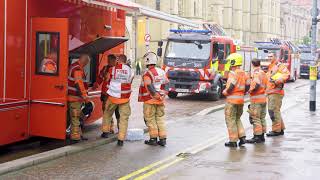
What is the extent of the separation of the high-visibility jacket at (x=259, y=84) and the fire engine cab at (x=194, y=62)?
10.6 metres

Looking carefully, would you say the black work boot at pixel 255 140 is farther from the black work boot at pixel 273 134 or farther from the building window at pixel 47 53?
the building window at pixel 47 53

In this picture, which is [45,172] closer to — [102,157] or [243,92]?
[102,157]

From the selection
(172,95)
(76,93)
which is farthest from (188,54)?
(76,93)

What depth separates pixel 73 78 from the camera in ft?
34.1

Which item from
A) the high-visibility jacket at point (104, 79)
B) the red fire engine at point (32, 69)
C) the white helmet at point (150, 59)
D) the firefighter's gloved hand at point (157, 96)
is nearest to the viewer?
the red fire engine at point (32, 69)

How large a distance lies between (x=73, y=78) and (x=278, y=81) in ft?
14.4

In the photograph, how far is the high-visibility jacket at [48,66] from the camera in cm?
982

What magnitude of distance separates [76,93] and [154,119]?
1.54 meters

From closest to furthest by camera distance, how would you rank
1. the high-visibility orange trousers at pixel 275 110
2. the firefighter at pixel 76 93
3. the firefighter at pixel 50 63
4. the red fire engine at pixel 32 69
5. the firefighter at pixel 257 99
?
the red fire engine at pixel 32 69 → the firefighter at pixel 50 63 → the firefighter at pixel 76 93 → the firefighter at pixel 257 99 → the high-visibility orange trousers at pixel 275 110

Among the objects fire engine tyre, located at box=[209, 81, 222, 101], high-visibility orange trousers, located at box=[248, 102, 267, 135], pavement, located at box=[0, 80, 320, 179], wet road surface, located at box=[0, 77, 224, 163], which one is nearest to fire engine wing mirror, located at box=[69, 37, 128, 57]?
wet road surface, located at box=[0, 77, 224, 163]

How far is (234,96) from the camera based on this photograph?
10578mm

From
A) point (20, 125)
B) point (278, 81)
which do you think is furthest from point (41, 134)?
point (278, 81)

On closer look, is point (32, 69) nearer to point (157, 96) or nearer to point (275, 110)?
point (157, 96)

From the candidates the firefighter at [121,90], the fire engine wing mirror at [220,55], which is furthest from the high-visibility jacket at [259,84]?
the fire engine wing mirror at [220,55]
